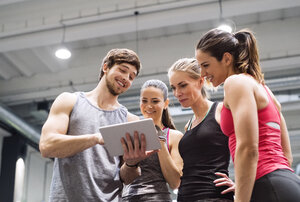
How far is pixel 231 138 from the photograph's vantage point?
145 cm

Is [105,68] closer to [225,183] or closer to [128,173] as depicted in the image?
[128,173]

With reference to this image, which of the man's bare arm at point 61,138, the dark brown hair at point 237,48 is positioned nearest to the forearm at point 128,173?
the man's bare arm at point 61,138

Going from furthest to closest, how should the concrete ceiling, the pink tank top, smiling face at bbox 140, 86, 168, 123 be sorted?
the concrete ceiling, smiling face at bbox 140, 86, 168, 123, the pink tank top

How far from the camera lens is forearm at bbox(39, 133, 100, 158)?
→ 1.68 metres

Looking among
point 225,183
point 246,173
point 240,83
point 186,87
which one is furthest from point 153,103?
point 246,173

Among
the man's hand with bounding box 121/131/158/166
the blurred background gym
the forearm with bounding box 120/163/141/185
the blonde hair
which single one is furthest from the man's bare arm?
the blurred background gym

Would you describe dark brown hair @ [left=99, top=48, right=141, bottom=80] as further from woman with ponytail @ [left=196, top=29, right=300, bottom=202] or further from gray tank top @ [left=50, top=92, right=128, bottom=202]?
woman with ponytail @ [left=196, top=29, right=300, bottom=202]

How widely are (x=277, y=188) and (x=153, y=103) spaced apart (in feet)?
3.67

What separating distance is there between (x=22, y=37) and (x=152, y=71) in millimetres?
2051

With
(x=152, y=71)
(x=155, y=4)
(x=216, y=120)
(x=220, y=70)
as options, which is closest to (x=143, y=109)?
(x=216, y=120)

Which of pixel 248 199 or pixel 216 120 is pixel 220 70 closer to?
pixel 216 120

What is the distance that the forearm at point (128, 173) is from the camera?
1828 millimetres

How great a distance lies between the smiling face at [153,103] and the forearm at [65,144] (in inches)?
23.1

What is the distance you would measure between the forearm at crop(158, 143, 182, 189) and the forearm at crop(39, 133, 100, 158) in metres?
0.46
